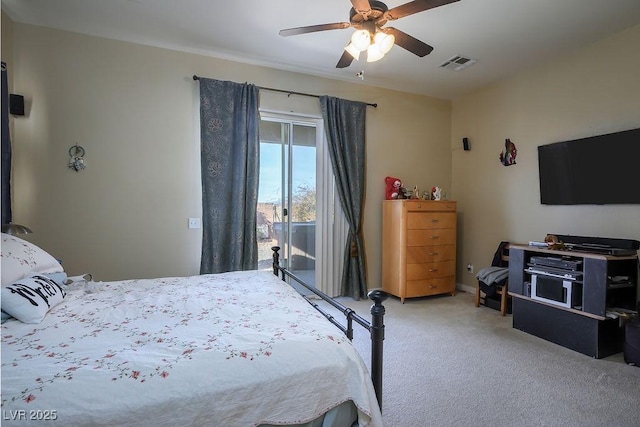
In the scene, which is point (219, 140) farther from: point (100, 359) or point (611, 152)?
point (611, 152)

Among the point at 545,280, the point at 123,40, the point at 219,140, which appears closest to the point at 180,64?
the point at 123,40

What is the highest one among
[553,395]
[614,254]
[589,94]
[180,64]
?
[180,64]

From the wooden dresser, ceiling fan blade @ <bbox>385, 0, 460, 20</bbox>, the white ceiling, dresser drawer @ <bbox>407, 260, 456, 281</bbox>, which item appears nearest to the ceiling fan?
ceiling fan blade @ <bbox>385, 0, 460, 20</bbox>

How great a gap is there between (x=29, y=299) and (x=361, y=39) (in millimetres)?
2373

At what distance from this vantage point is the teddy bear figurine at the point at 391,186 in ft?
13.6

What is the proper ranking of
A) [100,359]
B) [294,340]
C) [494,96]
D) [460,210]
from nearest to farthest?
[100,359] < [294,340] < [494,96] < [460,210]

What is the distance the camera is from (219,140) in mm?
3283

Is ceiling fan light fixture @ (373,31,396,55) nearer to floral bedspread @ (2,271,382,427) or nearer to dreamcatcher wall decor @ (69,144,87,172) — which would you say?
floral bedspread @ (2,271,382,427)

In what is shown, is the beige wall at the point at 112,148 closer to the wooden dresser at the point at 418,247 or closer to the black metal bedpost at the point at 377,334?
the wooden dresser at the point at 418,247

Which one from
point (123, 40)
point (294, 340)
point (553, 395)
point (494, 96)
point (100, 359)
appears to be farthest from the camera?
point (494, 96)

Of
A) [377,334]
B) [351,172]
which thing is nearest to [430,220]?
[351,172]

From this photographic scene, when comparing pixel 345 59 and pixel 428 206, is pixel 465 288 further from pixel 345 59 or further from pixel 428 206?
pixel 345 59

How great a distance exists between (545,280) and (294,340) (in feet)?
8.76

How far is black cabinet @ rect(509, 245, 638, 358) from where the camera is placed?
2432 millimetres
